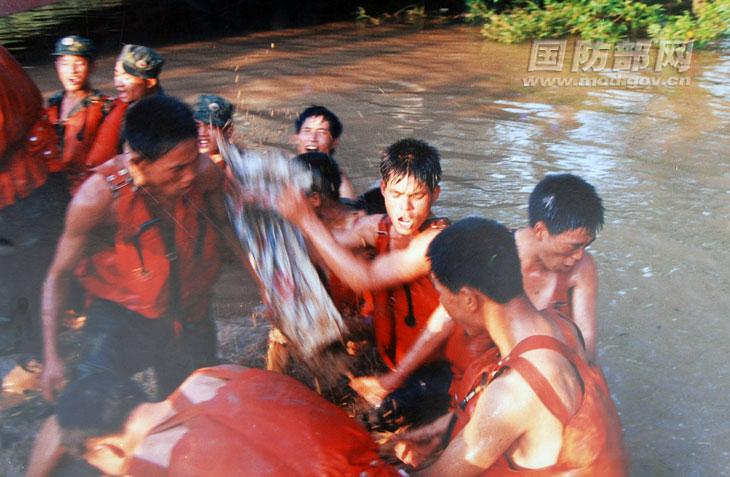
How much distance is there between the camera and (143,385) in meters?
3.73

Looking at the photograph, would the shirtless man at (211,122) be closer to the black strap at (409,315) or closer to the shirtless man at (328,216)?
the shirtless man at (328,216)

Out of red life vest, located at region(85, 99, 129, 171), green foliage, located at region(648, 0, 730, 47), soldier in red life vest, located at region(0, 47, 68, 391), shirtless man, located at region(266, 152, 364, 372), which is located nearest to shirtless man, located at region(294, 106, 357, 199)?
shirtless man, located at region(266, 152, 364, 372)

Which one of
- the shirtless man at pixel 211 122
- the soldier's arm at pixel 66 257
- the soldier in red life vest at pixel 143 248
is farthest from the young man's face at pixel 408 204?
the shirtless man at pixel 211 122

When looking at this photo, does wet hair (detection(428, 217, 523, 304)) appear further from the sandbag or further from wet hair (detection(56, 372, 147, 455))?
wet hair (detection(56, 372, 147, 455))

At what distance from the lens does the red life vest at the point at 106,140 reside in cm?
383

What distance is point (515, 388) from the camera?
1919mm

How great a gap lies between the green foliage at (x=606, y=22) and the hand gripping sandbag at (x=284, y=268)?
30.5ft

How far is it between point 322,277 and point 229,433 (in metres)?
1.46

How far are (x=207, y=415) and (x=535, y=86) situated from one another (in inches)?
330

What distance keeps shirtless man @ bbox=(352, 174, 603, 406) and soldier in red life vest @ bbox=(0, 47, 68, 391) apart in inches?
69.1

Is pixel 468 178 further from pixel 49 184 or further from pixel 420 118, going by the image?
pixel 49 184

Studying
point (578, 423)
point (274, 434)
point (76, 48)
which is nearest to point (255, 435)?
point (274, 434)

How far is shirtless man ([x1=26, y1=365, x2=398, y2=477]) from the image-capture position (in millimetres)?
1721

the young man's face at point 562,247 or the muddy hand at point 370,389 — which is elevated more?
the young man's face at point 562,247
